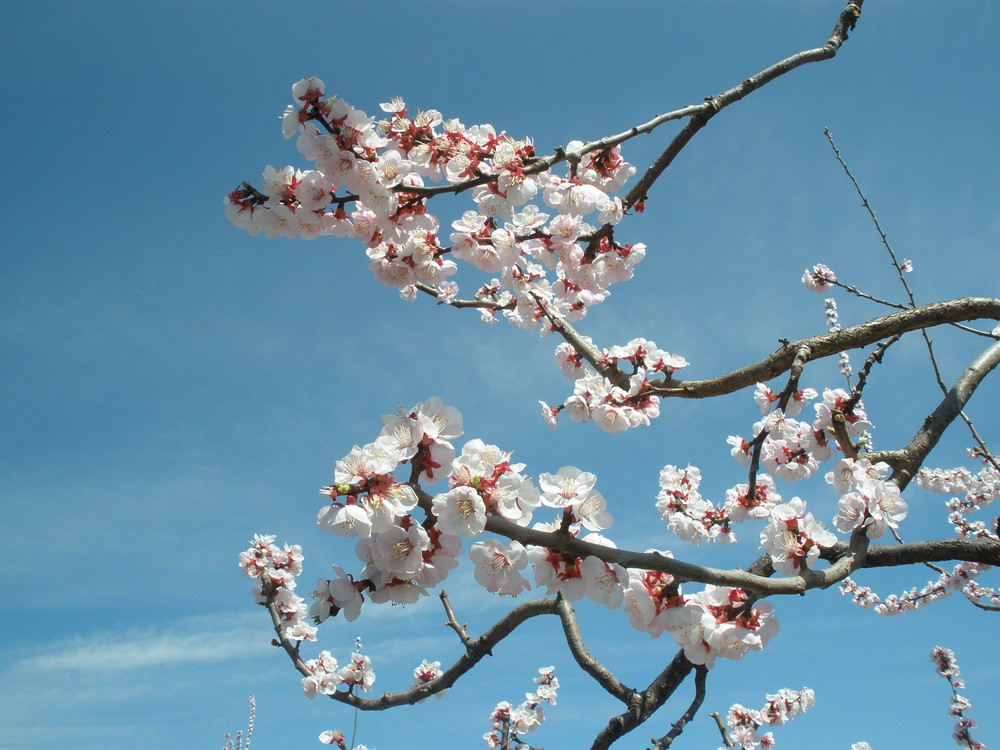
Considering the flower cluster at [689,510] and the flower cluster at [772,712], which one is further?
the flower cluster at [772,712]

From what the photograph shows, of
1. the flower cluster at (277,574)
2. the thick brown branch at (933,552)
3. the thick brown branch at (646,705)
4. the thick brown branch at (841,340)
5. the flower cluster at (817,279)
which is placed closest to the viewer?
the thick brown branch at (933,552)

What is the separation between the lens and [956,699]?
27.7 feet

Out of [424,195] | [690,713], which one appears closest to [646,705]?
[690,713]

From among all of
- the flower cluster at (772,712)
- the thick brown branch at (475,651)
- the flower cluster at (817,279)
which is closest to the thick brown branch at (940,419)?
the thick brown branch at (475,651)

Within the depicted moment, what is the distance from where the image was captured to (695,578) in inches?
73.0

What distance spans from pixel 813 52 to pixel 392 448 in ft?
9.96

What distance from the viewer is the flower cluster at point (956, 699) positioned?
26.9 ft

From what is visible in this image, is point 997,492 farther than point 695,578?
Yes

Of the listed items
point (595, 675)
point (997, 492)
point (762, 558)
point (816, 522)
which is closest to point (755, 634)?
point (816, 522)

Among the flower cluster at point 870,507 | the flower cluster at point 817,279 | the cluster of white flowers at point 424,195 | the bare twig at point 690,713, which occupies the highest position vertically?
Answer: the flower cluster at point 817,279

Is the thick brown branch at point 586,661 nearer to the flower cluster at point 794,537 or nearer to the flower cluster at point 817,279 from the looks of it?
the flower cluster at point 794,537

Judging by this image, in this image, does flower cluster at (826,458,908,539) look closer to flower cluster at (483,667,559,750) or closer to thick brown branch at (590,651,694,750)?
thick brown branch at (590,651,694,750)

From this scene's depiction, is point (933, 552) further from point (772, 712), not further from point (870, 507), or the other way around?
point (772, 712)

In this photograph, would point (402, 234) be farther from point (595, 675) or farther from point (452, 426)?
point (595, 675)
